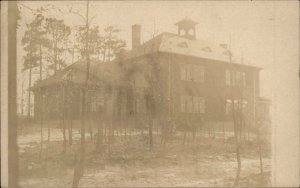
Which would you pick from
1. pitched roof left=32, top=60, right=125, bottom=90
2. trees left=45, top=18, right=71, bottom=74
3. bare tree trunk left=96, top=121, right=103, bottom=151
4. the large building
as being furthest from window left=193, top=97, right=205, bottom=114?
trees left=45, top=18, right=71, bottom=74

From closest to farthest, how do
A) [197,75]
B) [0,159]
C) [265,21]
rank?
[197,75], [265,21], [0,159]

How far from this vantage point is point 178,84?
4.66m

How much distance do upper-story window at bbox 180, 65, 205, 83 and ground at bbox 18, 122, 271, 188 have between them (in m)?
0.84

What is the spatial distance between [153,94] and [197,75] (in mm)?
696

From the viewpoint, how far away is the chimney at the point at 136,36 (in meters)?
4.71

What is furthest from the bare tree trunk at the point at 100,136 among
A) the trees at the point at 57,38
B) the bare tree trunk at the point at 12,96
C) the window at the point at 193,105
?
the bare tree trunk at the point at 12,96

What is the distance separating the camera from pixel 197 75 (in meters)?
4.56

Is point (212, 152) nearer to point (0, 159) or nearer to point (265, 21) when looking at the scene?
point (265, 21)

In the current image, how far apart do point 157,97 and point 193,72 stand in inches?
25.1

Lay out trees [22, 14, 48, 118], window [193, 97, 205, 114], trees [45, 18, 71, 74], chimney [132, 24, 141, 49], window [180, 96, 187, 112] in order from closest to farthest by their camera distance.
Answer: window [193, 97, 205, 114], window [180, 96, 187, 112], chimney [132, 24, 141, 49], trees [45, 18, 71, 74], trees [22, 14, 48, 118]

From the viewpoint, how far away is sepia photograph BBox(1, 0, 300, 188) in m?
4.65

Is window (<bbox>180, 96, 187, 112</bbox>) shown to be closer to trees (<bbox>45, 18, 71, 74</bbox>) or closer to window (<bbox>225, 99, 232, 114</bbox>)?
window (<bbox>225, 99, 232, 114</bbox>)

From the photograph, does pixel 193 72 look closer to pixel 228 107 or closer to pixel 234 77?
pixel 234 77

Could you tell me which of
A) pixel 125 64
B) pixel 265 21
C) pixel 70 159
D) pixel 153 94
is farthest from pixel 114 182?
pixel 265 21
